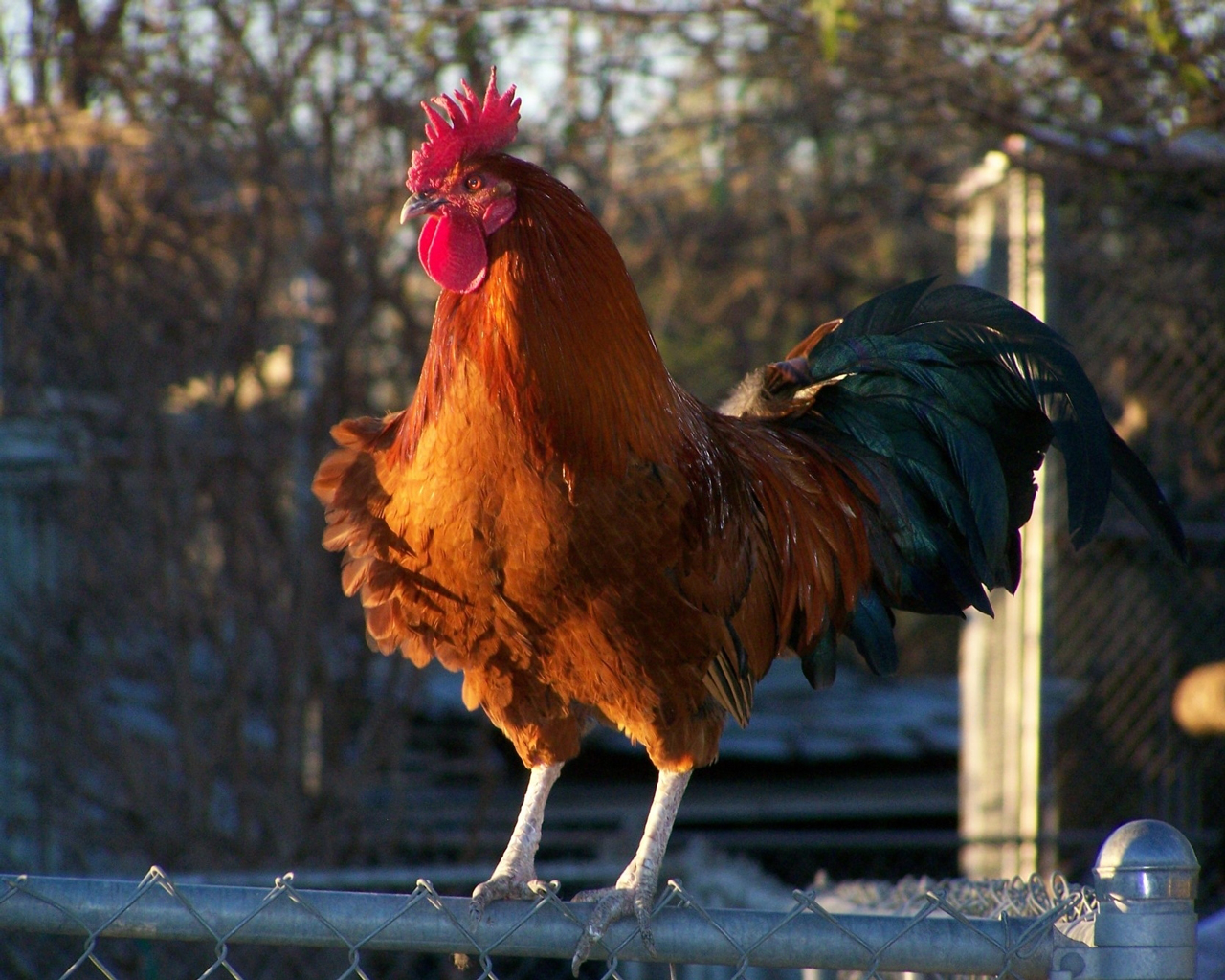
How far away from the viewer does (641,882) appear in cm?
210

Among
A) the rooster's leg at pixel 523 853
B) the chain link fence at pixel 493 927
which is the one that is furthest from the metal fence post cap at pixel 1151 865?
the rooster's leg at pixel 523 853

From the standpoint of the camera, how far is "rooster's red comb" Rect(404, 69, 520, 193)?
2.31 m

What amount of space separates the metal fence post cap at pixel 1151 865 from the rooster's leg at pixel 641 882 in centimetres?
60

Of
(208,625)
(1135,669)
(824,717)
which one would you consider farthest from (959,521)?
(824,717)

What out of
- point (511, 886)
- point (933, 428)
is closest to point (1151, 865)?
point (511, 886)

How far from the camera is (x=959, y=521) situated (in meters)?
2.60

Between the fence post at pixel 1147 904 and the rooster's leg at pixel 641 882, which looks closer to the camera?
the fence post at pixel 1147 904

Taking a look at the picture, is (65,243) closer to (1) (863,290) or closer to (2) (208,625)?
(2) (208,625)

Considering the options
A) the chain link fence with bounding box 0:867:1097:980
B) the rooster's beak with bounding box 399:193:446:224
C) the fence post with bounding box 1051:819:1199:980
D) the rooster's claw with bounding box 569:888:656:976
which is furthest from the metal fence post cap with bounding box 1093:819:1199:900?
the rooster's beak with bounding box 399:193:446:224

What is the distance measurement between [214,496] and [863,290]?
6.19 meters

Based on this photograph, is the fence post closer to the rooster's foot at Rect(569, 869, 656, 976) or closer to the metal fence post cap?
the metal fence post cap

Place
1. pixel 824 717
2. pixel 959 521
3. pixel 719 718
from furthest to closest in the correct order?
pixel 824 717
pixel 959 521
pixel 719 718

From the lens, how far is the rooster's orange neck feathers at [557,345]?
2.09 meters

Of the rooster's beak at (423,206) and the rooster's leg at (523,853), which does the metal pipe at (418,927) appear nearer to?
the rooster's leg at (523,853)
